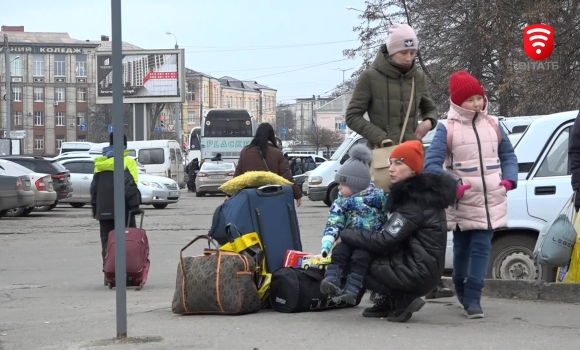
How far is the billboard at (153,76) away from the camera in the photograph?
59.9 m

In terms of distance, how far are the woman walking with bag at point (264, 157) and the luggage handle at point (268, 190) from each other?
7.39 feet

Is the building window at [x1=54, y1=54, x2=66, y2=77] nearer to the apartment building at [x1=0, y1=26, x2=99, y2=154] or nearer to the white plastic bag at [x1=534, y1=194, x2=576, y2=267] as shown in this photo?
the apartment building at [x1=0, y1=26, x2=99, y2=154]

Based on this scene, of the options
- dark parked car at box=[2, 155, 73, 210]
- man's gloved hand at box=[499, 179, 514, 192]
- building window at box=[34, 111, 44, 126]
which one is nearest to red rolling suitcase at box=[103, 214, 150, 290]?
man's gloved hand at box=[499, 179, 514, 192]

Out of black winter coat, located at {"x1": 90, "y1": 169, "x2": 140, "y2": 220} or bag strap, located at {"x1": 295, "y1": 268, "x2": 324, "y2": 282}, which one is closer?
bag strap, located at {"x1": 295, "y1": 268, "x2": 324, "y2": 282}

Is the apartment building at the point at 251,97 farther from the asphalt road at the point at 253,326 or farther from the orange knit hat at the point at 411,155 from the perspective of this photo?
the orange knit hat at the point at 411,155

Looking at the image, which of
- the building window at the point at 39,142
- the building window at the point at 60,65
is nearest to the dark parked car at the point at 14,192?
the building window at the point at 60,65

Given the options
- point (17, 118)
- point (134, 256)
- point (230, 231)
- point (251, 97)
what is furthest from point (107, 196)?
point (251, 97)

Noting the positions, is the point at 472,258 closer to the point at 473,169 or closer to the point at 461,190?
the point at 461,190

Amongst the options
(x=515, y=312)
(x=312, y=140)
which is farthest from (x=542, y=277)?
(x=312, y=140)

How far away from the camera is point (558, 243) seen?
8219 mm

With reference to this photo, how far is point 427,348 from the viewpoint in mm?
Answer: 6500

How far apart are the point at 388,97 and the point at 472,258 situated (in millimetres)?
1389

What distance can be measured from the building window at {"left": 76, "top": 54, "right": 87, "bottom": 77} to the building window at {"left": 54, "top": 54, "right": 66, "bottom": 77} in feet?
5.31

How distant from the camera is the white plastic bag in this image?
8.22m
